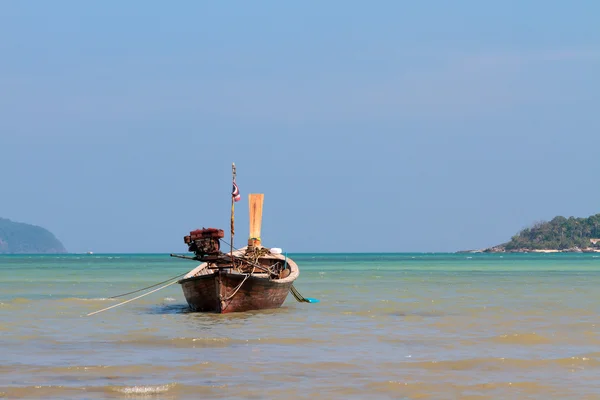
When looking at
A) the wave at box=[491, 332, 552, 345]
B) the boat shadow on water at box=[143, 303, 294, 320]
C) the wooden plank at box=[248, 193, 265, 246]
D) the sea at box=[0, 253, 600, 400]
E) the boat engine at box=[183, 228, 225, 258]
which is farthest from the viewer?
the wooden plank at box=[248, 193, 265, 246]

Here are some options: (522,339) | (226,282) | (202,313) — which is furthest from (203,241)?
(522,339)

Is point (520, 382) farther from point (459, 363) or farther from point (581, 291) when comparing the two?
point (581, 291)

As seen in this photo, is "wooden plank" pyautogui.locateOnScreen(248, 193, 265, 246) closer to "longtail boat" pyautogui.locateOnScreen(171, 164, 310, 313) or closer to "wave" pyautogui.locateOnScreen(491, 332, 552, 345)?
"longtail boat" pyautogui.locateOnScreen(171, 164, 310, 313)

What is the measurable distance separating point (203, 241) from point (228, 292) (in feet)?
7.78

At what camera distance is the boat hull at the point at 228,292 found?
35500 mm

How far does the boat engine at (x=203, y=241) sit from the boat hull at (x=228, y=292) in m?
0.93

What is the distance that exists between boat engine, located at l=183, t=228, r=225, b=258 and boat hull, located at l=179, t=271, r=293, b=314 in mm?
928

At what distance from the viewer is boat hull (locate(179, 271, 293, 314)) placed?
3550 cm

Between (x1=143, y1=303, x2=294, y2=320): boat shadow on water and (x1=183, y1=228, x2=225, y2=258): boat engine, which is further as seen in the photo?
(x1=143, y1=303, x2=294, y2=320): boat shadow on water

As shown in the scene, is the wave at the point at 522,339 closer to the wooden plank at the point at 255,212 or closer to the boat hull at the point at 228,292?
the boat hull at the point at 228,292

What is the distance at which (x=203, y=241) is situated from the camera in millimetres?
34875

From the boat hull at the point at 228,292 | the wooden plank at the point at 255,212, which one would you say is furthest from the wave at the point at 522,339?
the wooden plank at the point at 255,212

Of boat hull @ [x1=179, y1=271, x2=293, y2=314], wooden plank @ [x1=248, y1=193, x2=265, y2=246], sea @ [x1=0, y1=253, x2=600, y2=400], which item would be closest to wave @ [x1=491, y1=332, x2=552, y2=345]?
sea @ [x1=0, y1=253, x2=600, y2=400]

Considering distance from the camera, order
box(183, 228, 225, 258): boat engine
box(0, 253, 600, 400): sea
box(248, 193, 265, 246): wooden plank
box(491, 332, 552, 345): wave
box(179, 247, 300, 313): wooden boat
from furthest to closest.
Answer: box(248, 193, 265, 246): wooden plank
box(179, 247, 300, 313): wooden boat
box(183, 228, 225, 258): boat engine
box(491, 332, 552, 345): wave
box(0, 253, 600, 400): sea
